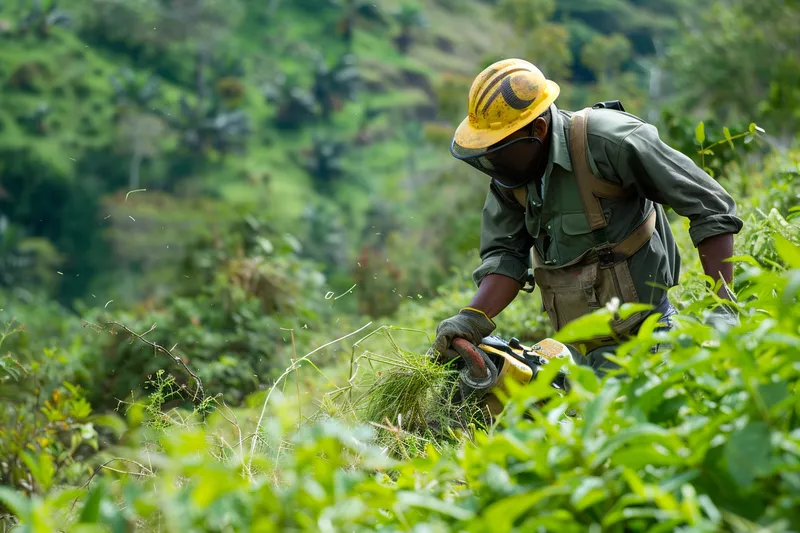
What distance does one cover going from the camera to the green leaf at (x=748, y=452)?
5.06 ft

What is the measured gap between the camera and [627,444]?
1.72 metres

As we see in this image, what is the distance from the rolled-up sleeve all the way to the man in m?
0.01

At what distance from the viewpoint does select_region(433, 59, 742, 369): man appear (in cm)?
342

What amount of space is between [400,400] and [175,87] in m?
37.6

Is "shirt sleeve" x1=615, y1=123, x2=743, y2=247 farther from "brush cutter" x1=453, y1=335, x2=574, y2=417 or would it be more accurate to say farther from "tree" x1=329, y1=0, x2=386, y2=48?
"tree" x1=329, y1=0, x2=386, y2=48

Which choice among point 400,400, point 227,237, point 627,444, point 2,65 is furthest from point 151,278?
point 627,444

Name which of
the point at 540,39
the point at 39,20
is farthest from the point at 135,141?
the point at 540,39

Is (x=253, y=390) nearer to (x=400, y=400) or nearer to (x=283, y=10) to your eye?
(x=400, y=400)

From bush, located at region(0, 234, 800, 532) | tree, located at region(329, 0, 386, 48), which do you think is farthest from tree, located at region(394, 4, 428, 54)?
bush, located at region(0, 234, 800, 532)

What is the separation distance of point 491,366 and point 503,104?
3.45 ft

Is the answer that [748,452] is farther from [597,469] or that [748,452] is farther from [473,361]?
[473,361]

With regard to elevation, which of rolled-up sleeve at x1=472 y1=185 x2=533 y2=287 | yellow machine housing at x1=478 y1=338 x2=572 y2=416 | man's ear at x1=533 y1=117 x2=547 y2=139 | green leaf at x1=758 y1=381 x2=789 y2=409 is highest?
green leaf at x1=758 y1=381 x2=789 y2=409

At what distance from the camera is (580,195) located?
3.66m

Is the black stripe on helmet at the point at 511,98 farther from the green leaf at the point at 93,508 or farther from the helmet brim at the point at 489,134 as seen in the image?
the green leaf at the point at 93,508
